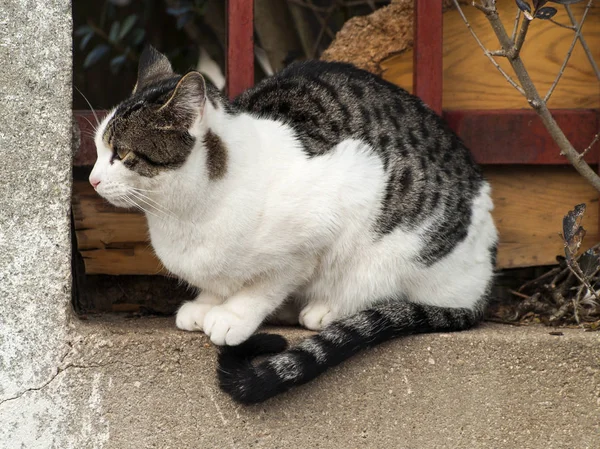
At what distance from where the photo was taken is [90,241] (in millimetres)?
3010

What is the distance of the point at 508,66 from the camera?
314 centimetres

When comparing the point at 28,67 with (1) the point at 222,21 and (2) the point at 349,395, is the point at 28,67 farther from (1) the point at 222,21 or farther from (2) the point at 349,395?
(1) the point at 222,21

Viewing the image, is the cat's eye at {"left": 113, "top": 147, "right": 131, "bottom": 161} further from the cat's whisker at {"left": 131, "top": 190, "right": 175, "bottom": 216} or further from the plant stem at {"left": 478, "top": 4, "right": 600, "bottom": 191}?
the plant stem at {"left": 478, "top": 4, "right": 600, "bottom": 191}

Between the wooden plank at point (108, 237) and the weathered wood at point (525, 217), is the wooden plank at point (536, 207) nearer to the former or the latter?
the weathered wood at point (525, 217)

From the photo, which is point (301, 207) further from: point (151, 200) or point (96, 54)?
point (96, 54)

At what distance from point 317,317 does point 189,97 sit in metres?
0.83

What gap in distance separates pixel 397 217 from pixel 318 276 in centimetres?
31

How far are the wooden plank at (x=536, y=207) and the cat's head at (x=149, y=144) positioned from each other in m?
1.41

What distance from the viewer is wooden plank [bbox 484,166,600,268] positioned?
3.13 m

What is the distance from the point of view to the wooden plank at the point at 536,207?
3.13 m

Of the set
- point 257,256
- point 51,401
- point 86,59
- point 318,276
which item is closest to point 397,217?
point 318,276

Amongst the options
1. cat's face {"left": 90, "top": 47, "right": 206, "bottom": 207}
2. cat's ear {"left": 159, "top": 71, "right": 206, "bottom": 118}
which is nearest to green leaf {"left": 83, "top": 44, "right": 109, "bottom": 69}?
cat's face {"left": 90, "top": 47, "right": 206, "bottom": 207}

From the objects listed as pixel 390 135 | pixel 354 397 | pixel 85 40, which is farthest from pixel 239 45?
pixel 85 40

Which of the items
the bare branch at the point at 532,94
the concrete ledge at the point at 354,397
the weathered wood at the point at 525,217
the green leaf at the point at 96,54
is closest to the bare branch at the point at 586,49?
the bare branch at the point at 532,94
